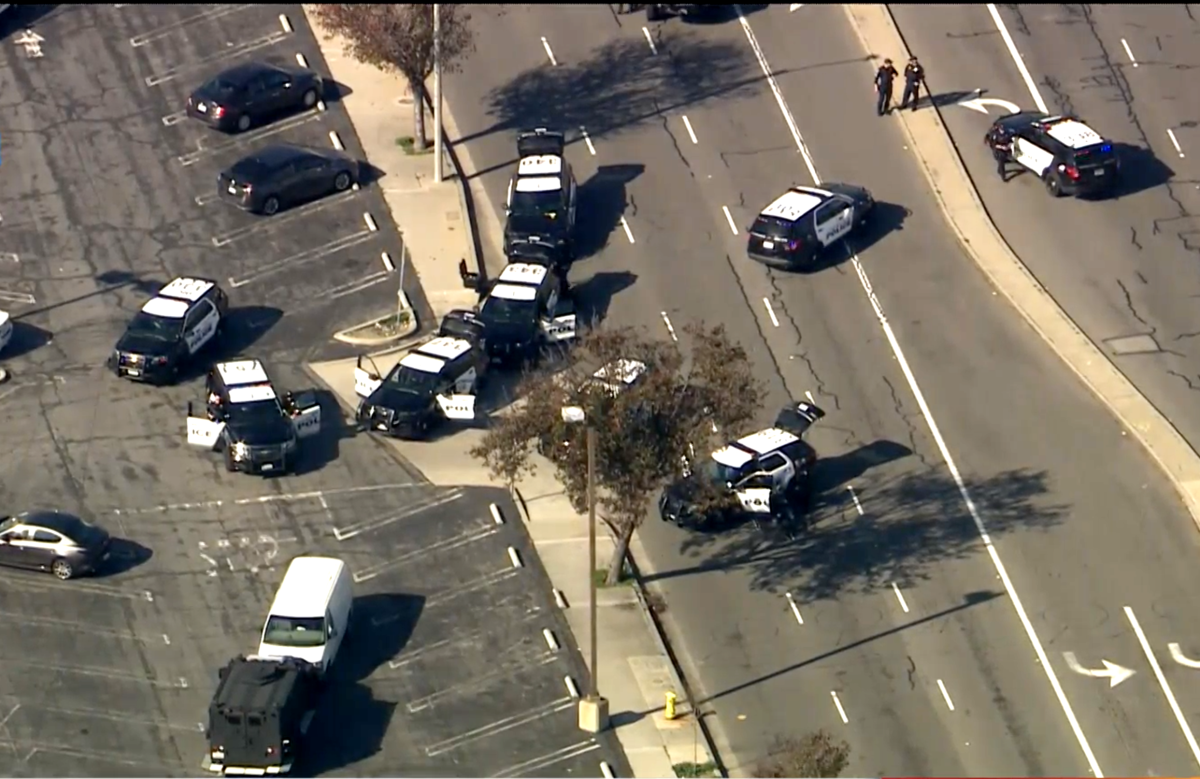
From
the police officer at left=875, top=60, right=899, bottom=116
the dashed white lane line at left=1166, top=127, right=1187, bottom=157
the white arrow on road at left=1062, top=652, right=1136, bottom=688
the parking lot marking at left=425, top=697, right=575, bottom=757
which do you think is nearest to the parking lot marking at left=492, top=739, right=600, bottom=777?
the parking lot marking at left=425, top=697, right=575, bottom=757

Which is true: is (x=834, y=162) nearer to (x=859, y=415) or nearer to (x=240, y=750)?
(x=859, y=415)

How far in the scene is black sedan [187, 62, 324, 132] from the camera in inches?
2953

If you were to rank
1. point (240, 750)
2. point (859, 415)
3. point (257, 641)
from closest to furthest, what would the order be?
point (240, 750)
point (257, 641)
point (859, 415)

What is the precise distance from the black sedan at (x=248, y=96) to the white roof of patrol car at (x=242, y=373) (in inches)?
557

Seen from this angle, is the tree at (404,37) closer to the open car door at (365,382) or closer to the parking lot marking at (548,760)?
the open car door at (365,382)

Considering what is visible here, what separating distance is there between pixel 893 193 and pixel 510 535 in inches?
757

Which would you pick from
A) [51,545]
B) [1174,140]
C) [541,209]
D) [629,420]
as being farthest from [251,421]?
[1174,140]

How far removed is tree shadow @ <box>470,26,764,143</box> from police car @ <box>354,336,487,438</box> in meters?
14.0

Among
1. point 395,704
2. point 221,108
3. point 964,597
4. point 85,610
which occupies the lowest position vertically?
point 964,597

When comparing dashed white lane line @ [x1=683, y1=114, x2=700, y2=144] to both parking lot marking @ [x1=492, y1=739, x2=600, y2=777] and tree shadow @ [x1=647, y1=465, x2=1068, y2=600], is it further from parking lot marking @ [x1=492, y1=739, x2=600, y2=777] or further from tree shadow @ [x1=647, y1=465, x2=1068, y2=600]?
parking lot marking @ [x1=492, y1=739, x2=600, y2=777]

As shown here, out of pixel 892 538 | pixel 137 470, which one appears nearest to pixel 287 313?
pixel 137 470

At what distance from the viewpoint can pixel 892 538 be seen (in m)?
58.9

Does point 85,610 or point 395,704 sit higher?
point 85,610

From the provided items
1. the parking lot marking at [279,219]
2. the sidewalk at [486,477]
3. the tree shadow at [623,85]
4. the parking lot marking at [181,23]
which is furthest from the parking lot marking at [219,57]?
the parking lot marking at [279,219]
